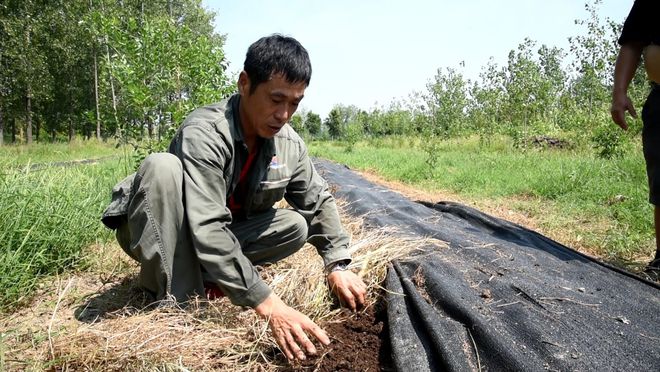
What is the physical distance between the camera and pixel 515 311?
5.45 feet

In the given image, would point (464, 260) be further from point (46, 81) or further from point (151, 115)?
point (46, 81)

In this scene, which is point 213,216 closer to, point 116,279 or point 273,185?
point 273,185

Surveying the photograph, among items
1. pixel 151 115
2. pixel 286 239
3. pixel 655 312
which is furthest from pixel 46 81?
pixel 655 312

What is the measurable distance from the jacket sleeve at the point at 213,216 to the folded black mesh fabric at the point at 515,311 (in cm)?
55

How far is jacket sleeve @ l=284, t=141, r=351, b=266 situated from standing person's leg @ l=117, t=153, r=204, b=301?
0.52 m

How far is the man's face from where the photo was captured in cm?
162

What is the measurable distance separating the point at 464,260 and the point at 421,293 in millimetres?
506

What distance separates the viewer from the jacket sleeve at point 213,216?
142cm

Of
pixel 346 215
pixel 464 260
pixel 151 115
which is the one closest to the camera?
A: pixel 464 260

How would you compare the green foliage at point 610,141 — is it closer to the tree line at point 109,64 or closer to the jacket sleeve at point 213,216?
the tree line at point 109,64

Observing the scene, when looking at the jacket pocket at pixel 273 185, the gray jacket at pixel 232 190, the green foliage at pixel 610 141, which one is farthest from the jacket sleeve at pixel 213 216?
the green foliage at pixel 610 141

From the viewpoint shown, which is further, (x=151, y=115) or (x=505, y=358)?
(x=151, y=115)

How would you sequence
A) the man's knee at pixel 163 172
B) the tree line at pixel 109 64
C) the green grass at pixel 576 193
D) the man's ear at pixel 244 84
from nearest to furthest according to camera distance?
1. the man's knee at pixel 163 172
2. the man's ear at pixel 244 84
3. the green grass at pixel 576 193
4. the tree line at pixel 109 64

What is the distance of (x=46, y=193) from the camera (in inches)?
105
